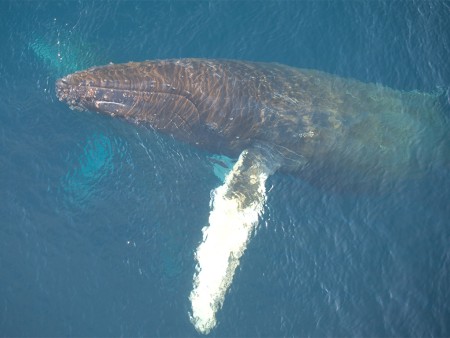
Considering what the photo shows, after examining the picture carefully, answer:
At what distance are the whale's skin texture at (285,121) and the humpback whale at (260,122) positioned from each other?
0.10ft

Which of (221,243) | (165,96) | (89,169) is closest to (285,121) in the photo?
(165,96)

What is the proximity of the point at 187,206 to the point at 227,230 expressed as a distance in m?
1.58

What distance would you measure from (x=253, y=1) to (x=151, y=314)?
40.6ft

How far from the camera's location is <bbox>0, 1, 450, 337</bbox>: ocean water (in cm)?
1295

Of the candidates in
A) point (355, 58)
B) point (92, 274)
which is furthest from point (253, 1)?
point (92, 274)

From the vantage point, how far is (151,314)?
13.2 m

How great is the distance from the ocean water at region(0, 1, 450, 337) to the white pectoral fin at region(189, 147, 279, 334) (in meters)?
0.29

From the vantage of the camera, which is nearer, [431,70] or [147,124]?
[147,124]

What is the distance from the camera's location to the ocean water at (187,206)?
12945 millimetres

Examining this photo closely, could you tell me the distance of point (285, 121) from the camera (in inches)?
597

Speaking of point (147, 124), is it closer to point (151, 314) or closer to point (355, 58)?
point (151, 314)

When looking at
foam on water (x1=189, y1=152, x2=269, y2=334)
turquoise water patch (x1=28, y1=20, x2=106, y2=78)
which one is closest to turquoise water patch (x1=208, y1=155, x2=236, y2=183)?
foam on water (x1=189, y1=152, x2=269, y2=334)

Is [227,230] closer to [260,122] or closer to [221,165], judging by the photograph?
[221,165]

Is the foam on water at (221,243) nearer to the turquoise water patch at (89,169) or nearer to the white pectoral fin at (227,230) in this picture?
the white pectoral fin at (227,230)
